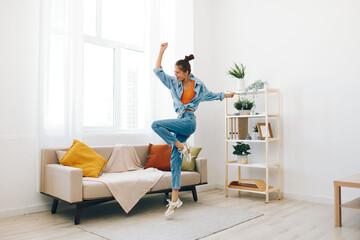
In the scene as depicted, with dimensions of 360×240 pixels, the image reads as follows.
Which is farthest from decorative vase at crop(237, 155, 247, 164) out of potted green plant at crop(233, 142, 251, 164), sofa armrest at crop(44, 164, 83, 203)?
sofa armrest at crop(44, 164, 83, 203)

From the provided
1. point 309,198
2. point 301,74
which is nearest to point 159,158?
point 309,198

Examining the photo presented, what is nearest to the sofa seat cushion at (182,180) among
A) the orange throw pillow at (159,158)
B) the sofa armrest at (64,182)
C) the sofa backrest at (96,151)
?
the orange throw pillow at (159,158)

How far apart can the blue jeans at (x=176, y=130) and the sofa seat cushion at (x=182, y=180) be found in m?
0.35

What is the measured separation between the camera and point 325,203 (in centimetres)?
382

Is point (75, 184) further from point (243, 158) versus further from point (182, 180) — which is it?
point (243, 158)

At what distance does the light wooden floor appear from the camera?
2.64m

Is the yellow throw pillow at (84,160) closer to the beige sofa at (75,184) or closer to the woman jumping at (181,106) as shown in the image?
the beige sofa at (75,184)

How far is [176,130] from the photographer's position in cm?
305

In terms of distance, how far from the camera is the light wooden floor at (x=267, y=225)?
2.64 metres

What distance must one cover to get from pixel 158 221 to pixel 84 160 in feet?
3.37

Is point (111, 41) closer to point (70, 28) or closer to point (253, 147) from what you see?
point (70, 28)

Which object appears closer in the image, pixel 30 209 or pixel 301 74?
pixel 30 209

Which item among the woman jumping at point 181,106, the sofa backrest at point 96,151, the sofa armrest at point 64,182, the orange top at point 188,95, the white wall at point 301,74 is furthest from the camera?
the white wall at point 301,74

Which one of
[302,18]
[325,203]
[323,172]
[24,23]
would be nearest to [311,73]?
[302,18]
